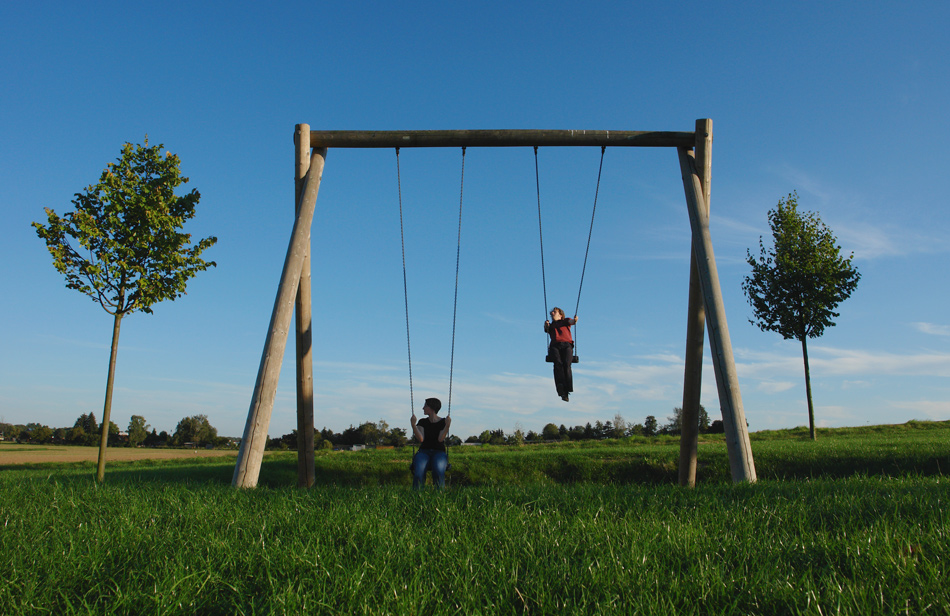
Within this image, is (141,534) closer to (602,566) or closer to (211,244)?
(602,566)

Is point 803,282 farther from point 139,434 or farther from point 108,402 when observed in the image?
point 139,434

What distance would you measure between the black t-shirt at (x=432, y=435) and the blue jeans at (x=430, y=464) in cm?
7

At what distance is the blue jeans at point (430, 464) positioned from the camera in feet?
28.1

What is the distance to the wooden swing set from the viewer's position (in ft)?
24.6

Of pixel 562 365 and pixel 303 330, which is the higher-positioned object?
pixel 303 330

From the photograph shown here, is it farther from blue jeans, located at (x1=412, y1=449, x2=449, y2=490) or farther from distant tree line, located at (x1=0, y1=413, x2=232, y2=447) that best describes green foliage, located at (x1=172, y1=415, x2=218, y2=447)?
blue jeans, located at (x1=412, y1=449, x2=449, y2=490)

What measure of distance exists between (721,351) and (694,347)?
1.61m

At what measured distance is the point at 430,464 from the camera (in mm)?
8688

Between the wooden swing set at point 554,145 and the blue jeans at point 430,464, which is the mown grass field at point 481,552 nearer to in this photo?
the wooden swing set at point 554,145

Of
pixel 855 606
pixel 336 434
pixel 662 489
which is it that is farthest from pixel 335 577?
pixel 336 434

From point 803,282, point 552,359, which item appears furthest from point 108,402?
Result: point 803,282

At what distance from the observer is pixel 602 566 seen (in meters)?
2.86

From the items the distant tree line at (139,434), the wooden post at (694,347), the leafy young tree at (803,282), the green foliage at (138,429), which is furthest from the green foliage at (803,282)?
the green foliage at (138,429)

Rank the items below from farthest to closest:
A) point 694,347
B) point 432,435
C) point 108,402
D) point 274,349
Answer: point 108,402 < point 694,347 < point 432,435 < point 274,349
